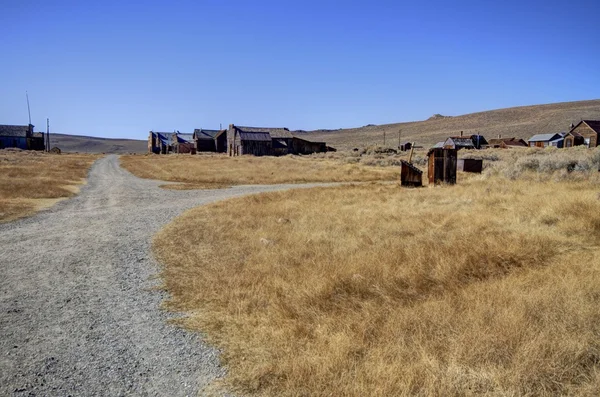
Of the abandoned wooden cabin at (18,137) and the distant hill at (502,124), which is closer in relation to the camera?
the abandoned wooden cabin at (18,137)

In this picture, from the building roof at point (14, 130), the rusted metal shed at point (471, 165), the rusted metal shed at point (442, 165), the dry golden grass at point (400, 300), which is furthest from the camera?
the building roof at point (14, 130)

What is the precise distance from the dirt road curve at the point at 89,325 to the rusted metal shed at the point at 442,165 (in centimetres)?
1366

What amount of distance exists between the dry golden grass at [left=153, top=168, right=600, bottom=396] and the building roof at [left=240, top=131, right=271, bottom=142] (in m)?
56.9

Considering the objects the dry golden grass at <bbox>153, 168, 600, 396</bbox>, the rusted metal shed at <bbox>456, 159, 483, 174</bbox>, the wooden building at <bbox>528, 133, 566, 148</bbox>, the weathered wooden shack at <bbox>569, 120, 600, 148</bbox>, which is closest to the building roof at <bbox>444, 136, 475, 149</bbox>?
the wooden building at <bbox>528, 133, 566, 148</bbox>

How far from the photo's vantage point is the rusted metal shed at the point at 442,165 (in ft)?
62.4

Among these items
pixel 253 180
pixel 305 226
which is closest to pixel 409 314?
pixel 305 226

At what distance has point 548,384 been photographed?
10.9 ft

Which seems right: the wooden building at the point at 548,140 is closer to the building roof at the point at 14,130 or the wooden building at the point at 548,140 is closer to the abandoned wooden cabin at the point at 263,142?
the abandoned wooden cabin at the point at 263,142

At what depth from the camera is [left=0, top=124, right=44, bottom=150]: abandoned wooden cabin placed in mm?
85500

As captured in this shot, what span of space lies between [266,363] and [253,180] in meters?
23.6

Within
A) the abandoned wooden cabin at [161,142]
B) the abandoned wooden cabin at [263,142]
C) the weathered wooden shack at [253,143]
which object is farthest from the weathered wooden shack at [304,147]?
the abandoned wooden cabin at [161,142]

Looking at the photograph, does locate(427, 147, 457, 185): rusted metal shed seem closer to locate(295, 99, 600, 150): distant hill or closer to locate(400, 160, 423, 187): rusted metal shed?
locate(400, 160, 423, 187): rusted metal shed

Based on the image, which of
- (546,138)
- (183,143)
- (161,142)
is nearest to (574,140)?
(546,138)

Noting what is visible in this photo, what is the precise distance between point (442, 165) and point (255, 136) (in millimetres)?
50758
